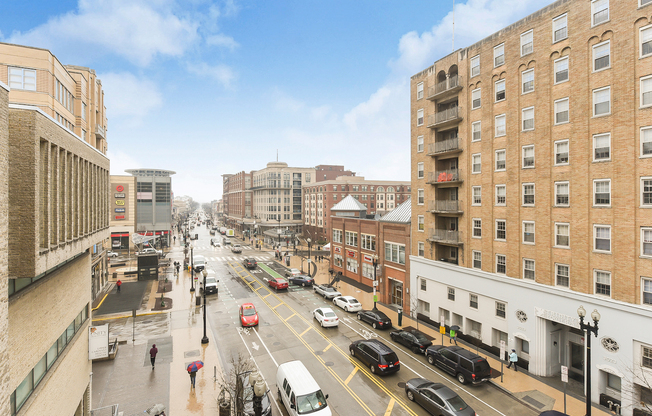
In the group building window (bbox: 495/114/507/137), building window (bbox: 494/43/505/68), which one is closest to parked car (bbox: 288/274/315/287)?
building window (bbox: 495/114/507/137)

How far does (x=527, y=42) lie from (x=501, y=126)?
520cm

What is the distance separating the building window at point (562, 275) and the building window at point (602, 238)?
6.14 feet

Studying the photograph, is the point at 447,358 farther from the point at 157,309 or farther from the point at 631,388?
the point at 157,309

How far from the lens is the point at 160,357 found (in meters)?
20.3

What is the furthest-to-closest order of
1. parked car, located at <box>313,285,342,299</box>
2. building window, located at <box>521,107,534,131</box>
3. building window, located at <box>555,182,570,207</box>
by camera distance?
parked car, located at <box>313,285,342,299</box>, building window, located at <box>521,107,534,131</box>, building window, located at <box>555,182,570,207</box>

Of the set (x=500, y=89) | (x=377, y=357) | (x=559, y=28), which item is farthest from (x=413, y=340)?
(x=559, y=28)

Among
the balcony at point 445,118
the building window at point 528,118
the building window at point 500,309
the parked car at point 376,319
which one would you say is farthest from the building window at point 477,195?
the parked car at point 376,319

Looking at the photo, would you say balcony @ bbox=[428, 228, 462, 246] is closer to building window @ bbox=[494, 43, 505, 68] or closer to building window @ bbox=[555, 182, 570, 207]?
building window @ bbox=[555, 182, 570, 207]

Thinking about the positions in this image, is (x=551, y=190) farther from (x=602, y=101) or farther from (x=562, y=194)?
(x=602, y=101)

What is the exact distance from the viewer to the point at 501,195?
2158 centimetres

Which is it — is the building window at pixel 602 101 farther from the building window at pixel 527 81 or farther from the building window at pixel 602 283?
the building window at pixel 602 283

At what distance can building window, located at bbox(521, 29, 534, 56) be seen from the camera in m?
19.7

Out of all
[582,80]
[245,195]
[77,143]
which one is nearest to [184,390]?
[77,143]

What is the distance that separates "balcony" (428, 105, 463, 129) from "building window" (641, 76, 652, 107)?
10524mm
